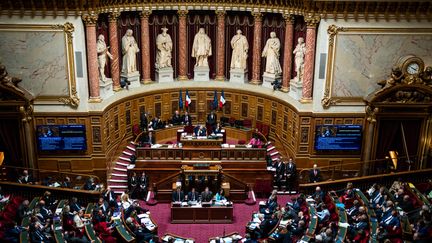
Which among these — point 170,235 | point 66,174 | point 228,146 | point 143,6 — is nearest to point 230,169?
point 228,146

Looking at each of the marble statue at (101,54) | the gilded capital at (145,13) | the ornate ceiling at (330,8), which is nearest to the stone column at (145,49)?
the gilded capital at (145,13)

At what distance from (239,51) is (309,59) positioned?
20.5 feet

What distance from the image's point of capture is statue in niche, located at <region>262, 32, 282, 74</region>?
2884 centimetres

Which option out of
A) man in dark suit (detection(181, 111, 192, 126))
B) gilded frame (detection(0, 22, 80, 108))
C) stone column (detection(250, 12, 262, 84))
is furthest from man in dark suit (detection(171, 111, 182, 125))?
gilded frame (detection(0, 22, 80, 108))

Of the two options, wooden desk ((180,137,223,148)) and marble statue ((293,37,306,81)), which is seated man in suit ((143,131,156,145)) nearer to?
wooden desk ((180,137,223,148))

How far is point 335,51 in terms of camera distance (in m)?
24.1

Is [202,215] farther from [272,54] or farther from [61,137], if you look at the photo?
[272,54]

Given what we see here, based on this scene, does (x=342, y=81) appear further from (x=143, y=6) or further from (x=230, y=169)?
(x=143, y=6)

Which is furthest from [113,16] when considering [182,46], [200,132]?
[200,132]

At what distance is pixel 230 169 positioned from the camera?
25281 mm

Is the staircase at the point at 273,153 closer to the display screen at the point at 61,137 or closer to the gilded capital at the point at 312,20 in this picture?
the gilded capital at the point at 312,20

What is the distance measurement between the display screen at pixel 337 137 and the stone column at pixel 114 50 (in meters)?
10.7

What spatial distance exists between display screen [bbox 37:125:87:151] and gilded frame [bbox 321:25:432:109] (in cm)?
1140

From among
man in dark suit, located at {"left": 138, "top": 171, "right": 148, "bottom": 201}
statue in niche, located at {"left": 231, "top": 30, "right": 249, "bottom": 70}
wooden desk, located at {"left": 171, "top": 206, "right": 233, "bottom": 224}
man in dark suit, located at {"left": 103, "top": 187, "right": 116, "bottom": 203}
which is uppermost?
statue in niche, located at {"left": 231, "top": 30, "right": 249, "bottom": 70}
